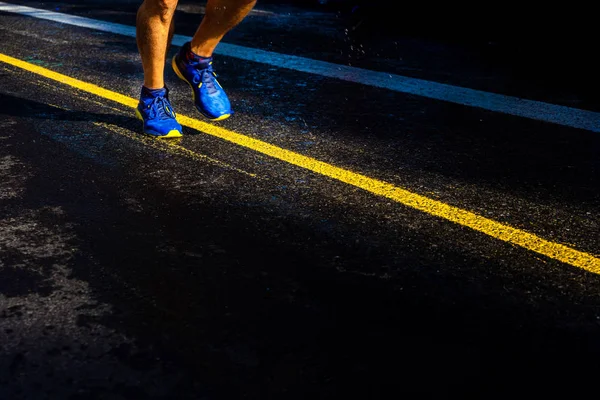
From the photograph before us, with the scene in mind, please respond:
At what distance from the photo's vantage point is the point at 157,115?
405 centimetres

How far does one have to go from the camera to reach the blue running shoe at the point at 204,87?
166 inches

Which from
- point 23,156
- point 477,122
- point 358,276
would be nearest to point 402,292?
point 358,276

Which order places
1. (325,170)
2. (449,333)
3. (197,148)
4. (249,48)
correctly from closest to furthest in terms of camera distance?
1. (449,333)
2. (325,170)
3. (197,148)
4. (249,48)

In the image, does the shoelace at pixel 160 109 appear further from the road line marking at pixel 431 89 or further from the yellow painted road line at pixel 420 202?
the road line marking at pixel 431 89

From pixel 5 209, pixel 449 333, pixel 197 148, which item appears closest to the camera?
pixel 449 333

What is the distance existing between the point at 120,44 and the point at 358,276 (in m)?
4.79

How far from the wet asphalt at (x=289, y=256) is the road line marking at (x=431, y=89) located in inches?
6.9

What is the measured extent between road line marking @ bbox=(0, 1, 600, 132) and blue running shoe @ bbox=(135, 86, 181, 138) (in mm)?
1712

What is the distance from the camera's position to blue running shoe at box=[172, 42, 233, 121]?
4219mm

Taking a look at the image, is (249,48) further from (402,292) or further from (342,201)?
(402,292)

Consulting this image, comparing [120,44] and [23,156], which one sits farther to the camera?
[120,44]

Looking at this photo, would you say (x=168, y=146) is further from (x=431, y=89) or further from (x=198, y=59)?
(x=431, y=89)

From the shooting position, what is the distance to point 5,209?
301 centimetres

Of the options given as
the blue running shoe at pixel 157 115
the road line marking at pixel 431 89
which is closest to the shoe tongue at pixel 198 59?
the blue running shoe at pixel 157 115
